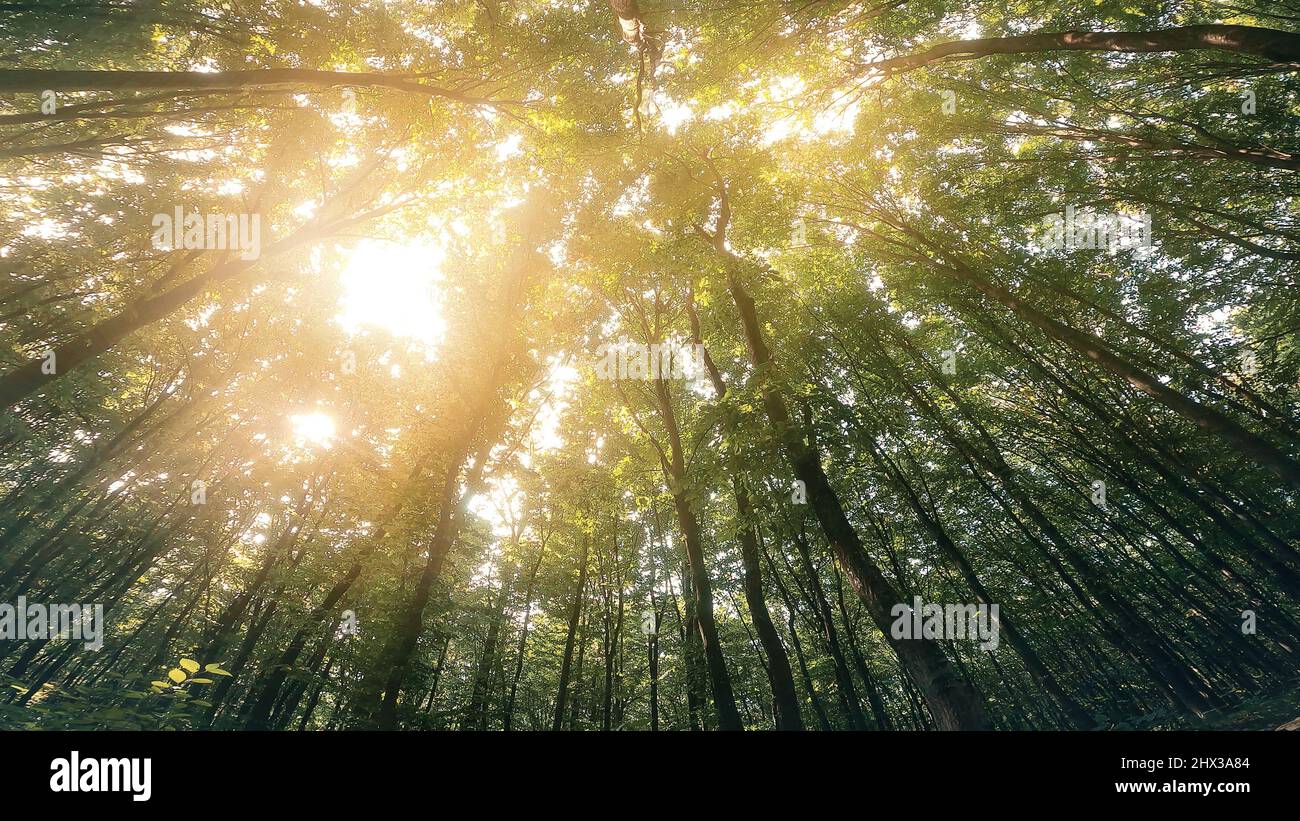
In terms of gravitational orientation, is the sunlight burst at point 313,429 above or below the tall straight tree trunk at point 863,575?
above

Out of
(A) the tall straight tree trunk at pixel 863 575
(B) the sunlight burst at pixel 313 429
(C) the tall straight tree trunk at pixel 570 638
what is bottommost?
(C) the tall straight tree trunk at pixel 570 638

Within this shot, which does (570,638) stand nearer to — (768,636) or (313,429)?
(768,636)

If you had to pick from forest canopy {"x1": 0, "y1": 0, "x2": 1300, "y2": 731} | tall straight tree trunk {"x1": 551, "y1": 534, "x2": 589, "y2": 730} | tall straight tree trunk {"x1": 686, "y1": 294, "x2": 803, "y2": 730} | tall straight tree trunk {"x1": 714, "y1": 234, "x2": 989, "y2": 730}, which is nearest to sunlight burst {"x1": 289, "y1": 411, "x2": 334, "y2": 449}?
forest canopy {"x1": 0, "y1": 0, "x2": 1300, "y2": 731}

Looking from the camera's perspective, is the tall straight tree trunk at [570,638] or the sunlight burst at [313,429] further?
the tall straight tree trunk at [570,638]

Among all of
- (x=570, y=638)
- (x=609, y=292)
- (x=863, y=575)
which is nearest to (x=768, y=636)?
(x=863, y=575)

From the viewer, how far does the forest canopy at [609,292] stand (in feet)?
24.7

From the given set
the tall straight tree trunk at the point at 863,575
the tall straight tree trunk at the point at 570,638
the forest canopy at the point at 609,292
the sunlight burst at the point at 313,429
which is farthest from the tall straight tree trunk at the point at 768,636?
the sunlight burst at the point at 313,429

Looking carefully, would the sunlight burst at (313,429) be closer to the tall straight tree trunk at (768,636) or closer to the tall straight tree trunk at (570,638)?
the tall straight tree trunk at (570,638)

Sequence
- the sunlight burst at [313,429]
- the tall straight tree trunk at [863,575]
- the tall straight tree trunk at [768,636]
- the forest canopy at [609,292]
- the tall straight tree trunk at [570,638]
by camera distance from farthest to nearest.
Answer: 1. the tall straight tree trunk at [570,638]
2. the sunlight burst at [313,429]
3. the tall straight tree trunk at [768,636]
4. the forest canopy at [609,292]
5. the tall straight tree trunk at [863,575]

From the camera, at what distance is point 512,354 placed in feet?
36.5
